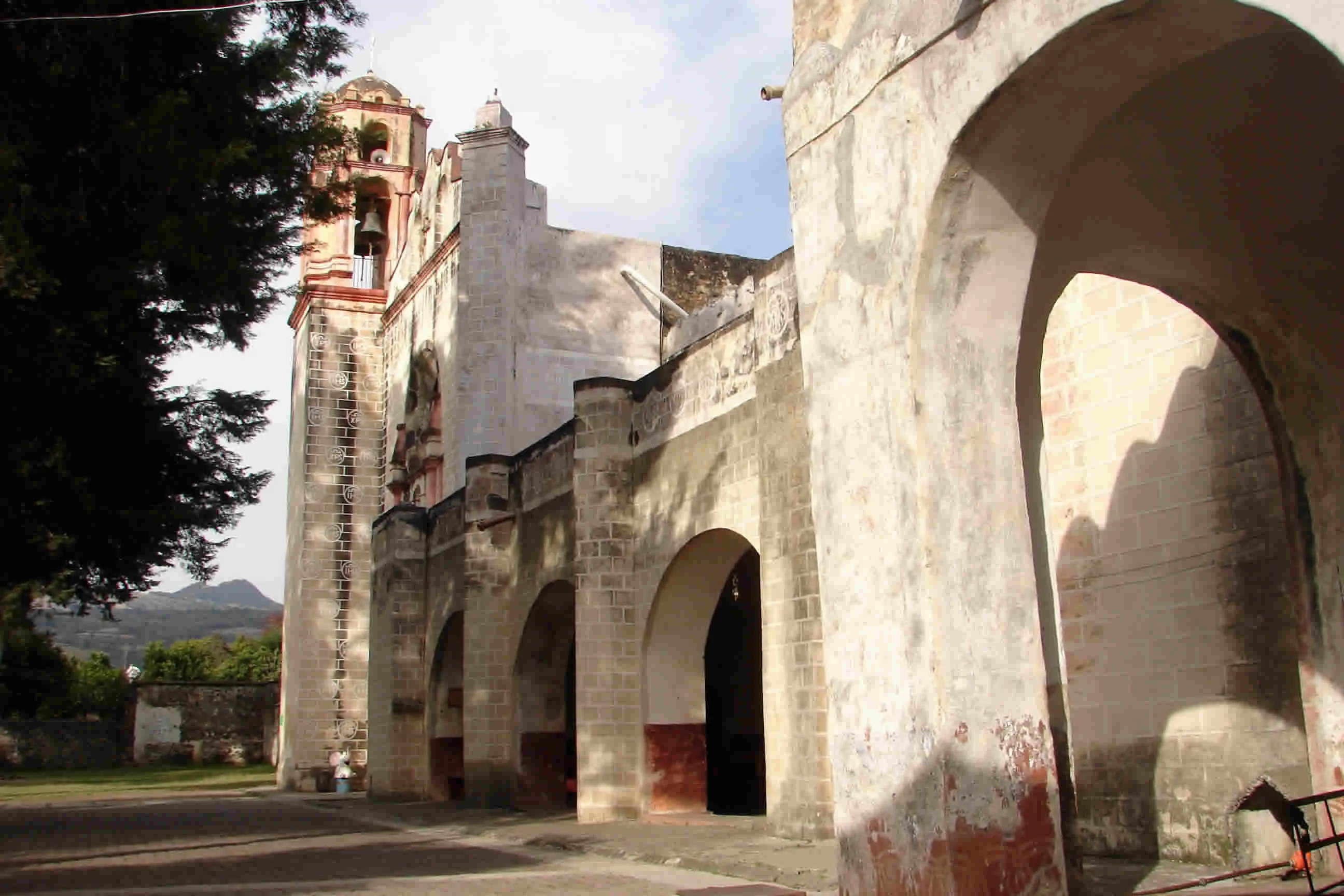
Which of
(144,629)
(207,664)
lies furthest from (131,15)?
(144,629)

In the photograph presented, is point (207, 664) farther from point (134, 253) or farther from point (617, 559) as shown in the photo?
point (134, 253)

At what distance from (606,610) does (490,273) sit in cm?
925

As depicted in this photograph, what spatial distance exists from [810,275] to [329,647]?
2219 cm

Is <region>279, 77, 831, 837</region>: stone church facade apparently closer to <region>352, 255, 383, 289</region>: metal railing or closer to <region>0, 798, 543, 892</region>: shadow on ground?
→ <region>352, 255, 383, 289</region>: metal railing

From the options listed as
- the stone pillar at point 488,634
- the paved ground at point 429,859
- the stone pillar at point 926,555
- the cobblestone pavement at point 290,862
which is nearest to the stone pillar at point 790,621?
the paved ground at point 429,859

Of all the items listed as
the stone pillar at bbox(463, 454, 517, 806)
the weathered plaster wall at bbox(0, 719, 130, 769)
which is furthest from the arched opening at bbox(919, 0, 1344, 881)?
the weathered plaster wall at bbox(0, 719, 130, 769)

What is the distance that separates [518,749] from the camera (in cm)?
1636

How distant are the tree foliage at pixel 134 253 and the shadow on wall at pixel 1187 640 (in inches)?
282

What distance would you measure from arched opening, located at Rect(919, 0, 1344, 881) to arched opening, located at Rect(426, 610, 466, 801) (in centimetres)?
1362

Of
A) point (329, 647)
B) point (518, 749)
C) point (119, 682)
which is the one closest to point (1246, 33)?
point (518, 749)

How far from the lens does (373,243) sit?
29.2 metres

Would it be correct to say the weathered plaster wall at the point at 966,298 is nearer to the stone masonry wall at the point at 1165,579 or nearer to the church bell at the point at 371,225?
the stone masonry wall at the point at 1165,579

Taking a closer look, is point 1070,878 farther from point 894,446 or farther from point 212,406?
point 212,406

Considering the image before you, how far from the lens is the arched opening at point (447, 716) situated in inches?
769
